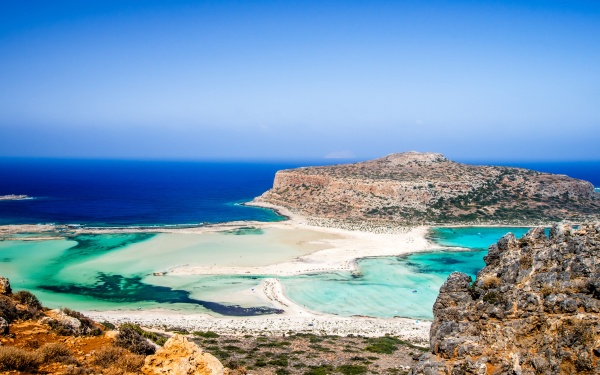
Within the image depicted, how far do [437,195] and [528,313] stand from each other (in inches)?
2788

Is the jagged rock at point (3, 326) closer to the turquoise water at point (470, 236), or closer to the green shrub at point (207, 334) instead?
the green shrub at point (207, 334)

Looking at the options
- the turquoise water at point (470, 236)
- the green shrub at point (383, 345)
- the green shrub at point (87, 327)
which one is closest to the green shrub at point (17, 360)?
the green shrub at point (87, 327)

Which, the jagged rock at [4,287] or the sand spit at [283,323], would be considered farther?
the sand spit at [283,323]

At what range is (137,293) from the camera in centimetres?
3528

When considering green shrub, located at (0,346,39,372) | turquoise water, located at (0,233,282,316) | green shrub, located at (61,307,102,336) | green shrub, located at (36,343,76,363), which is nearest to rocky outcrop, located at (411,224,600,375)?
green shrub, located at (36,343,76,363)

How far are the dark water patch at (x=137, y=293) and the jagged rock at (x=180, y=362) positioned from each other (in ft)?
75.9

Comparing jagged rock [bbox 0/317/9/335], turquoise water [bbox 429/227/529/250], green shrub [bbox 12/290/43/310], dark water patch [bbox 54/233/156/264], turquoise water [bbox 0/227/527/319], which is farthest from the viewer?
turquoise water [bbox 429/227/529/250]

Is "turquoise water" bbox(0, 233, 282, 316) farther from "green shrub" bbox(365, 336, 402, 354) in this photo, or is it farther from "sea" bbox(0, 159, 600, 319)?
"green shrub" bbox(365, 336, 402, 354)

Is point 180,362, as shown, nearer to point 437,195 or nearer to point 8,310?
point 8,310

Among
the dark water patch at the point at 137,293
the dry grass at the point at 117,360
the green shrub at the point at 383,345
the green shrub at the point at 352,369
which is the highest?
the dry grass at the point at 117,360

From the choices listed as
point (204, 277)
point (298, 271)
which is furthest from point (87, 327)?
point (298, 271)

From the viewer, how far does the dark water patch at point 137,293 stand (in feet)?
105

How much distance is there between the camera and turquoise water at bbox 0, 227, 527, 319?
33.2 m

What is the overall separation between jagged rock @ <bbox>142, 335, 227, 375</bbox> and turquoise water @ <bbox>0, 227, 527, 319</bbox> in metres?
23.5
